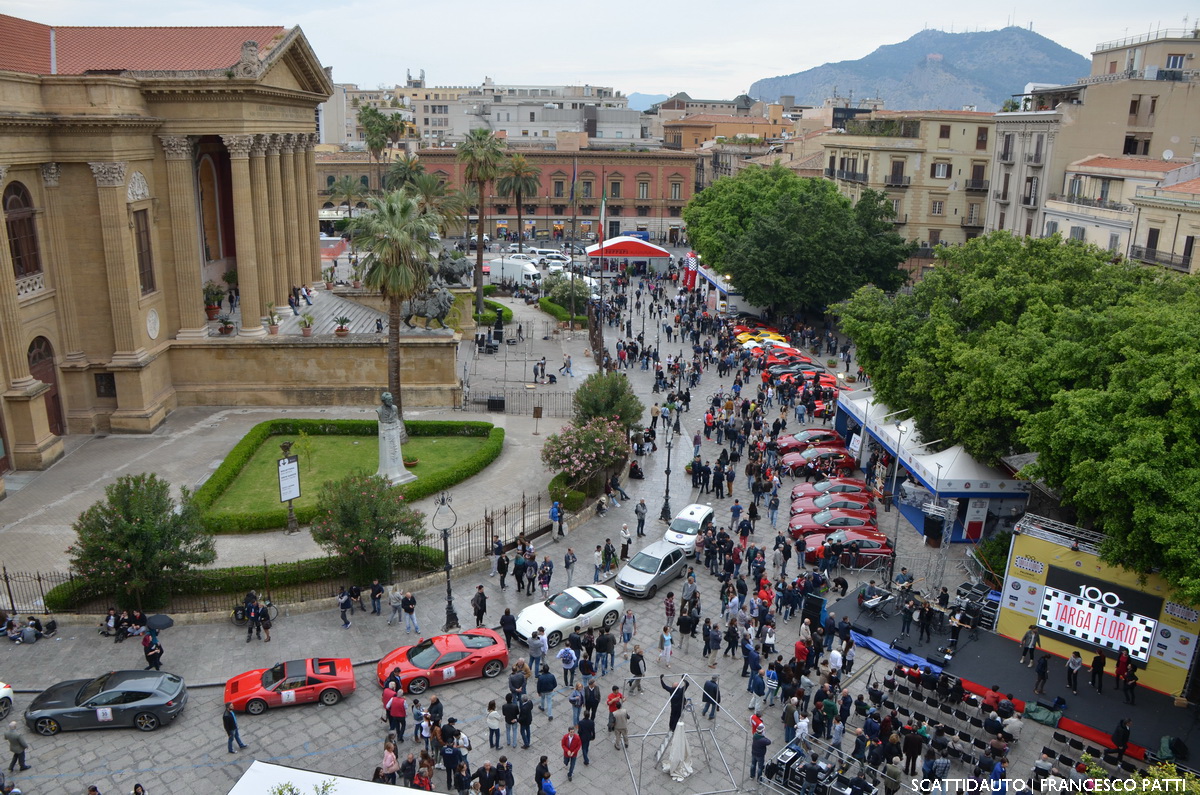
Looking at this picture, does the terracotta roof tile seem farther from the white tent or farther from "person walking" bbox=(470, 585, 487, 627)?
the white tent

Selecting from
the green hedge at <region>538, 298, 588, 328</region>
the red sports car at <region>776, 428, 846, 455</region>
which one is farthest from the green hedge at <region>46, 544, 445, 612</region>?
the green hedge at <region>538, 298, 588, 328</region>

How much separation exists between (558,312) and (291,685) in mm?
38869

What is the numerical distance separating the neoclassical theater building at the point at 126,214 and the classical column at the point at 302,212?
1906 millimetres

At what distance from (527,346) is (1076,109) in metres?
32.0

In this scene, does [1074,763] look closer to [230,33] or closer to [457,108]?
[230,33]

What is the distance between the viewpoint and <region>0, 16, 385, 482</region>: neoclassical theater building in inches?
1128

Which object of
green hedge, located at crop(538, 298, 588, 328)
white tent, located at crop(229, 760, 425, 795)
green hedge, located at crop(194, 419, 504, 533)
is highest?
green hedge, located at crop(538, 298, 588, 328)

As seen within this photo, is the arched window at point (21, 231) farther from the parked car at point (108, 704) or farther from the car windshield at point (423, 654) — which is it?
the car windshield at point (423, 654)

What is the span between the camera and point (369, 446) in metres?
31.9

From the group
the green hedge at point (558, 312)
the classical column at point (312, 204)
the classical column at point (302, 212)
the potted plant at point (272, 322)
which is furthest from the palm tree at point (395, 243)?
the green hedge at point (558, 312)

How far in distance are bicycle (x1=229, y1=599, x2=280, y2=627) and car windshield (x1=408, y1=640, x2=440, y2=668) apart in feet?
12.6

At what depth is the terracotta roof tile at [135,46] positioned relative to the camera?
115 feet

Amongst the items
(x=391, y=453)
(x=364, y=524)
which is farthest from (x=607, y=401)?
(x=364, y=524)

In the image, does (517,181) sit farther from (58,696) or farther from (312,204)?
(58,696)
